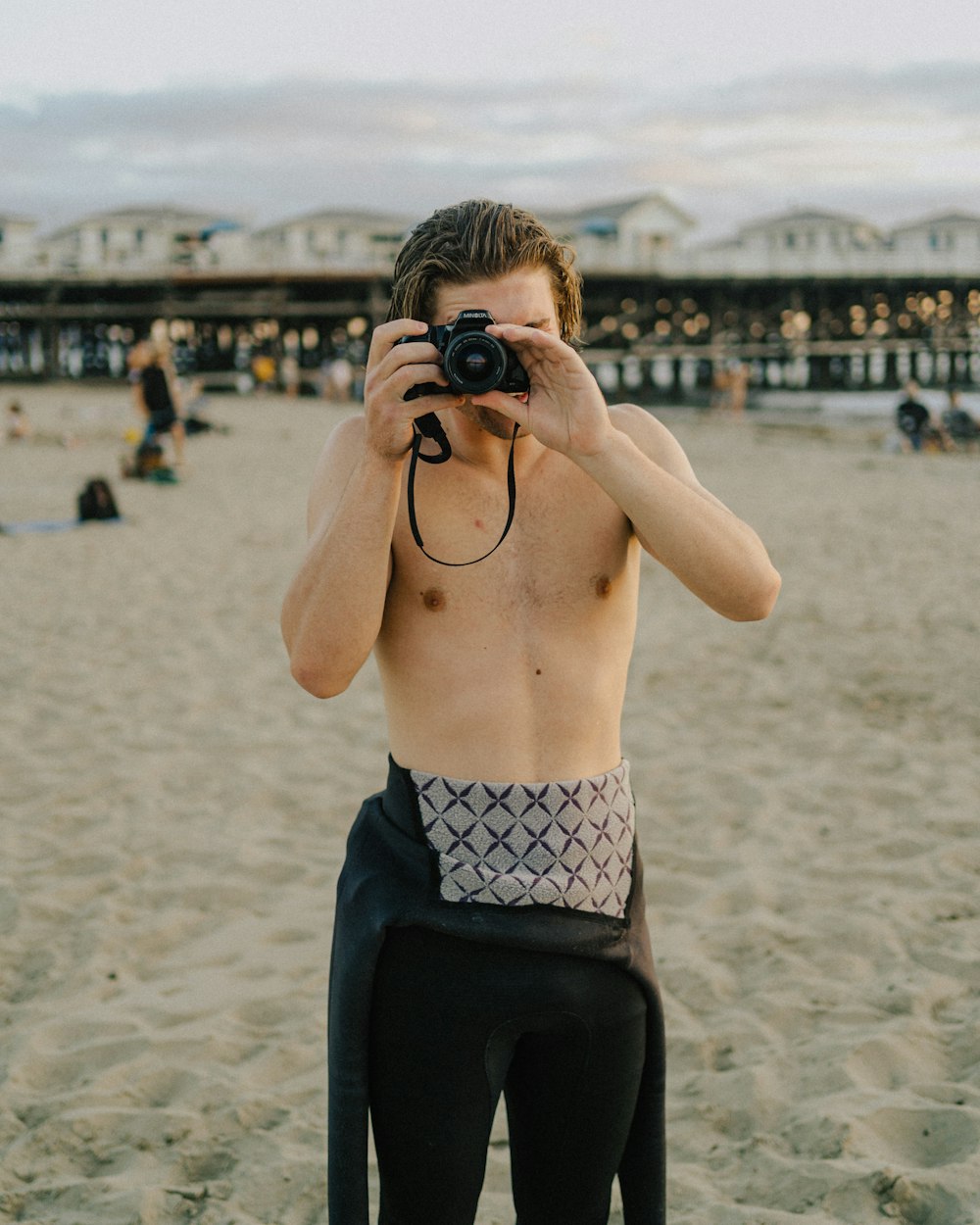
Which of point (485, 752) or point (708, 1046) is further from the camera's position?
point (708, 1046)

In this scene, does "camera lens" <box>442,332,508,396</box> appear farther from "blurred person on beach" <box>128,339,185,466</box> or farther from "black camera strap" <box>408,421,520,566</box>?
"blurred person on beach" <box>128,339,185,466</box>

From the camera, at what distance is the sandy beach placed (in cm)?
267

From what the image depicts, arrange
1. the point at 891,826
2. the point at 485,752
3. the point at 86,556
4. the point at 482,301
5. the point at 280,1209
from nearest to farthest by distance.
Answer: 1. the point at 482,301
2. the point at 485,752
3. the point at 280,1209
4. the point at 891,826
5. the point at 86,556

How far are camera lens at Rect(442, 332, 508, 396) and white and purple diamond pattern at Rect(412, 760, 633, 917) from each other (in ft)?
1.99

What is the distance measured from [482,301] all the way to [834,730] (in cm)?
456

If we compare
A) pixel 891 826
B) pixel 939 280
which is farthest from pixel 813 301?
pixel 891 826

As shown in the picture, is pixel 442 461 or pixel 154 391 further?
pixel 154 391

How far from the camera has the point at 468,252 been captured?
1.62 m

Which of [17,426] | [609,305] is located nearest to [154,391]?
[17,426]

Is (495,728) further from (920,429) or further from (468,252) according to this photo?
(920,429)

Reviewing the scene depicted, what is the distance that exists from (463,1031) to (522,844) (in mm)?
287

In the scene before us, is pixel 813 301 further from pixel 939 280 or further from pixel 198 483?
pixel 198 483

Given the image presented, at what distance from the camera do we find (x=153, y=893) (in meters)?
4.08

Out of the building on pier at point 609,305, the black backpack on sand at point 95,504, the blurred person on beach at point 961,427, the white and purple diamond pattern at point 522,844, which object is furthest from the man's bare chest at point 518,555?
the building on pier at point 609,305
